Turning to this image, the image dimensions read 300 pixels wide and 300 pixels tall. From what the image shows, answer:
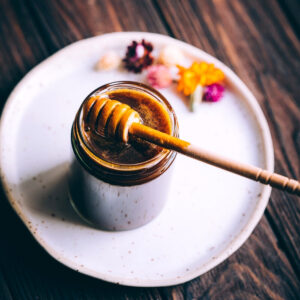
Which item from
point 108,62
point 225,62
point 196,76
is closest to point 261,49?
point 225,62

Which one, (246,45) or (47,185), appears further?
(246,45)

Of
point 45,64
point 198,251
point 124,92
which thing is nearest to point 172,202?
point 198,251

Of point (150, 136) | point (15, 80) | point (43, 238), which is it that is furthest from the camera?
point (15, 80)

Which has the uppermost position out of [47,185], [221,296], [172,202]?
[47,185]

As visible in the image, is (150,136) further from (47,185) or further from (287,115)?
(287,115)

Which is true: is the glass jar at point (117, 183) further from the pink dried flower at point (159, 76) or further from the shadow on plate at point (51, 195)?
the pink dried flower at point (159, 76)

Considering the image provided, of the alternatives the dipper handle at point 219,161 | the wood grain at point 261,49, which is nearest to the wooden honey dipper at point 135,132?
the dipper handle at point 219,161
